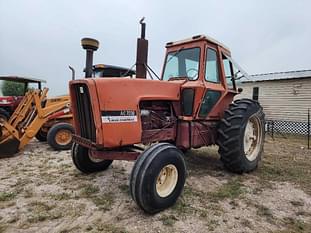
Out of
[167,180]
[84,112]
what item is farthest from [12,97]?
[167,180]

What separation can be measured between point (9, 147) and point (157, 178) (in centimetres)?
423

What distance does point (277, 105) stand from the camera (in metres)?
12.4

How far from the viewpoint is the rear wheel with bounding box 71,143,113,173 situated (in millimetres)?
4109

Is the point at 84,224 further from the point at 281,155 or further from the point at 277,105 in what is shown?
the point at 277,105

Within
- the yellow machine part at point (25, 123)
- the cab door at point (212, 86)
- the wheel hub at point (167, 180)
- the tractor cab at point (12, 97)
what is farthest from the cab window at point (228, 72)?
the tractor cab at point (12, 97)

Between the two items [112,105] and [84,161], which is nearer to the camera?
[112,105]

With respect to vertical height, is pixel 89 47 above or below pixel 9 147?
above

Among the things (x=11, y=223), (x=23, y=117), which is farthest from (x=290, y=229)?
(x=23, y=117)

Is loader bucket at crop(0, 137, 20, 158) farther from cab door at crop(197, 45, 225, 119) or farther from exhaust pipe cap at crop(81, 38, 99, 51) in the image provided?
cab door at crop(197, 45, 225, 119)

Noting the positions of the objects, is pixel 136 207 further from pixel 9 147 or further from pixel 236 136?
pixel 9 147

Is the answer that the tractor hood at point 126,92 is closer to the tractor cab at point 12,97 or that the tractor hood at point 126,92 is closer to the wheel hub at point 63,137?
the wheel hub at point 63,137

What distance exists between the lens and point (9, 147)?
18.3 ft

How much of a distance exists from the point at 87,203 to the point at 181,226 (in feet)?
4.04

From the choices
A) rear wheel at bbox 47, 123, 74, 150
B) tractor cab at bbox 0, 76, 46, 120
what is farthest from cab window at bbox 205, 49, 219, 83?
tractor cab at bbox 0, 76, 46, 120
